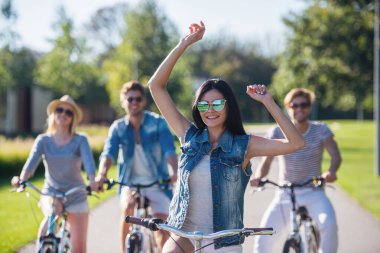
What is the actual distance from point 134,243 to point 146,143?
1.14 meters

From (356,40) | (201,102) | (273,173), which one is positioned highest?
(356,40)

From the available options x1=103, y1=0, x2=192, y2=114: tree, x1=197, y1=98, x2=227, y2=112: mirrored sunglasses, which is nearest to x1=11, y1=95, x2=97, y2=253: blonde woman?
x1=197, y1=98, x2=227, y2=112: mirrored sunglasses

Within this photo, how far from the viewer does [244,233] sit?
11.0ft

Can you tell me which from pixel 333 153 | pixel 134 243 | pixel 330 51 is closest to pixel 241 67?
pixel 330 51

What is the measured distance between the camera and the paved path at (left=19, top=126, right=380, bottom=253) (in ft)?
26.3

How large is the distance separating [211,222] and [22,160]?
15950 millimetres

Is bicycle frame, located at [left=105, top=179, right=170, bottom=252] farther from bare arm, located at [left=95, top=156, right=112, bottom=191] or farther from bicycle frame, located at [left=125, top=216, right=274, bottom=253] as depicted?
bicycle frame, located at [left=125, top=216, right=274, bottom=253]

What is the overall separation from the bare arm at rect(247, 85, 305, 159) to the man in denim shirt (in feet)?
7.61

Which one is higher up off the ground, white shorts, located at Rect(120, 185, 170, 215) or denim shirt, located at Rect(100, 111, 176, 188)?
denim shirt, located at Rect(100, 111, 176, 188)

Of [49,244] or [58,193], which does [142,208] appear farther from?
[49,244]

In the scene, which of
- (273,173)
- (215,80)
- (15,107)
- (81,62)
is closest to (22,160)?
(273,173)

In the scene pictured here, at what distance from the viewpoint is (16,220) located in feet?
35.0

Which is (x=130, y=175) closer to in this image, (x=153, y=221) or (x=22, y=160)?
(x=153, y=221)

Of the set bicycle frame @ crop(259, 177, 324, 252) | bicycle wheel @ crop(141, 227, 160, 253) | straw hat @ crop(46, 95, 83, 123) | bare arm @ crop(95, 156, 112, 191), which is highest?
straw hat @ crop(46, 95, 83, 123)
